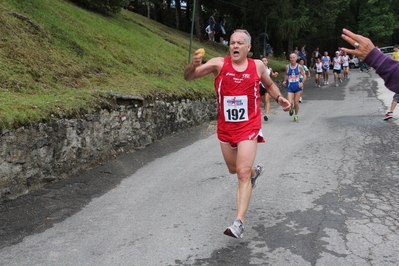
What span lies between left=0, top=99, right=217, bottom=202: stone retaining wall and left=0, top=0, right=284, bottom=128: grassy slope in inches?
8.4

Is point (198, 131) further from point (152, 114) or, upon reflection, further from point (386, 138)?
point (386, 138)

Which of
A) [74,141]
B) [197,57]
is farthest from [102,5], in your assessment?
[197,57]

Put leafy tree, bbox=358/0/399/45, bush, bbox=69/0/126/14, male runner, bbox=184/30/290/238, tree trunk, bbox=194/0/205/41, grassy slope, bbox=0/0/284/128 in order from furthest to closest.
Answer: leafy tree, bbox=358/0/399/45 < tree trunk, bbox=194/0/205/41 < bush, bbox=69/0/126/14 < grassy slope, bbox=0/0/284/128 < male runner, bbox=184/30/290/238

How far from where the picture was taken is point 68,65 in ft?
30.8

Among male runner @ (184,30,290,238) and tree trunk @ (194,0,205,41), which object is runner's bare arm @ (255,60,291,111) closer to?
male runner @ (184,30,290,238)

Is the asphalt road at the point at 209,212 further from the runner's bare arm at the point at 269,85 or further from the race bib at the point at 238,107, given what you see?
the runner's bare arm at the point at 269,85

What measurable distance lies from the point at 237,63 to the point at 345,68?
24712 millimetres

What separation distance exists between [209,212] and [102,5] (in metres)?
14.0

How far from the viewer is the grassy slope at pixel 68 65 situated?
6945mm

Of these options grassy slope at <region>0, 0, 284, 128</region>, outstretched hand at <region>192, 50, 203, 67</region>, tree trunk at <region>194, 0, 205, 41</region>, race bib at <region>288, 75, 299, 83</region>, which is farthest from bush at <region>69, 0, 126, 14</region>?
outstretched hand at <region>192, 50, 203, 67</region>

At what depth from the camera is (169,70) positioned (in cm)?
1320

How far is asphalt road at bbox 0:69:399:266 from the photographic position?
13.4 ft

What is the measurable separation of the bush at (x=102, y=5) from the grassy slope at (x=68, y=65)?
1533mm

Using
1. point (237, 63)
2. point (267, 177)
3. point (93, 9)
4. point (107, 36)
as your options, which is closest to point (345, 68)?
point (93, 9)
